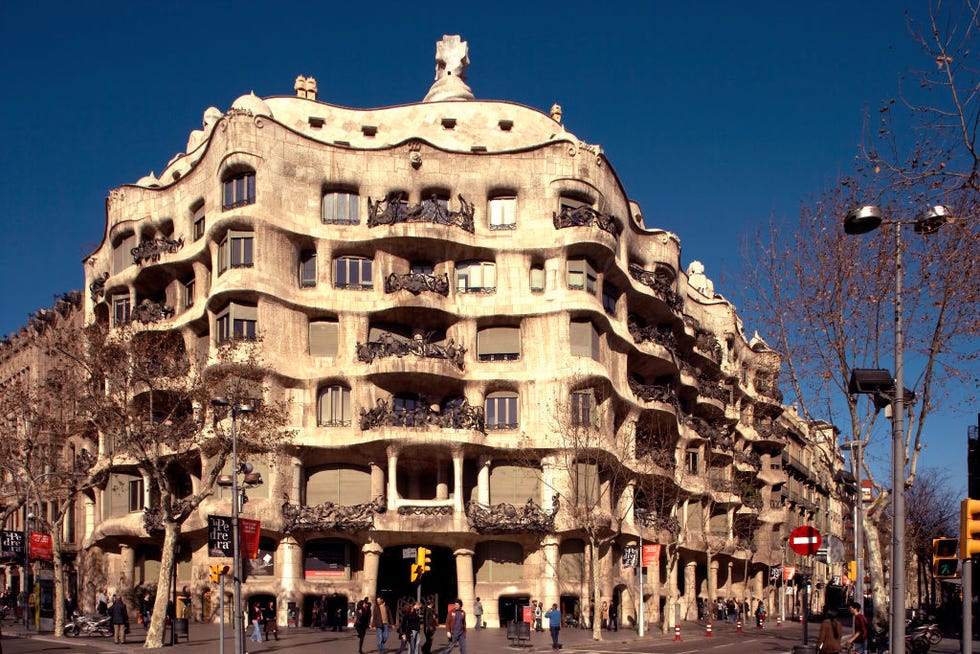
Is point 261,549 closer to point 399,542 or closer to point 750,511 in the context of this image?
point 399,542

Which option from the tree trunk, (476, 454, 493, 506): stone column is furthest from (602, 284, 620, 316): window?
the tree trunk

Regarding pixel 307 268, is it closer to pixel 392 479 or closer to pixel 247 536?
pixel 392 479

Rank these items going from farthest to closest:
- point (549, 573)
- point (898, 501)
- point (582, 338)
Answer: point (582, 338), point (549, 573), point (898, 501)

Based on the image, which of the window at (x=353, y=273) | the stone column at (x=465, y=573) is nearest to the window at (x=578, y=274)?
the window at (x=353, y=273)

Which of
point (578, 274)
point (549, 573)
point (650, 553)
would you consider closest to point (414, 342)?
point (578, 274)

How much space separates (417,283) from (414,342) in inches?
110

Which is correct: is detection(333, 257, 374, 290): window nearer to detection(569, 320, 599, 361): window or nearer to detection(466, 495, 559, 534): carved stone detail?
detection(569, 320, 599, 361): window

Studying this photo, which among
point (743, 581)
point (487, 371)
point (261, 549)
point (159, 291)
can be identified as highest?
point (159, 291)

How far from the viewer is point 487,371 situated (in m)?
51.2

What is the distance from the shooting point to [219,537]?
3173cm

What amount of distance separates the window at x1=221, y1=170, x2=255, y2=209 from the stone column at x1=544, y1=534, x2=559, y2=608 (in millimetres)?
20514

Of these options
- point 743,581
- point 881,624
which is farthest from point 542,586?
point 743,581

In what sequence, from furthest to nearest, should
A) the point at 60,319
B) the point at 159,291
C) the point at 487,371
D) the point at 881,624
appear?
1. the point at 60,319
2. the point at 159,291
3. the point at 487,371
4. the point at 881,624

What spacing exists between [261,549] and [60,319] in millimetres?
27771
